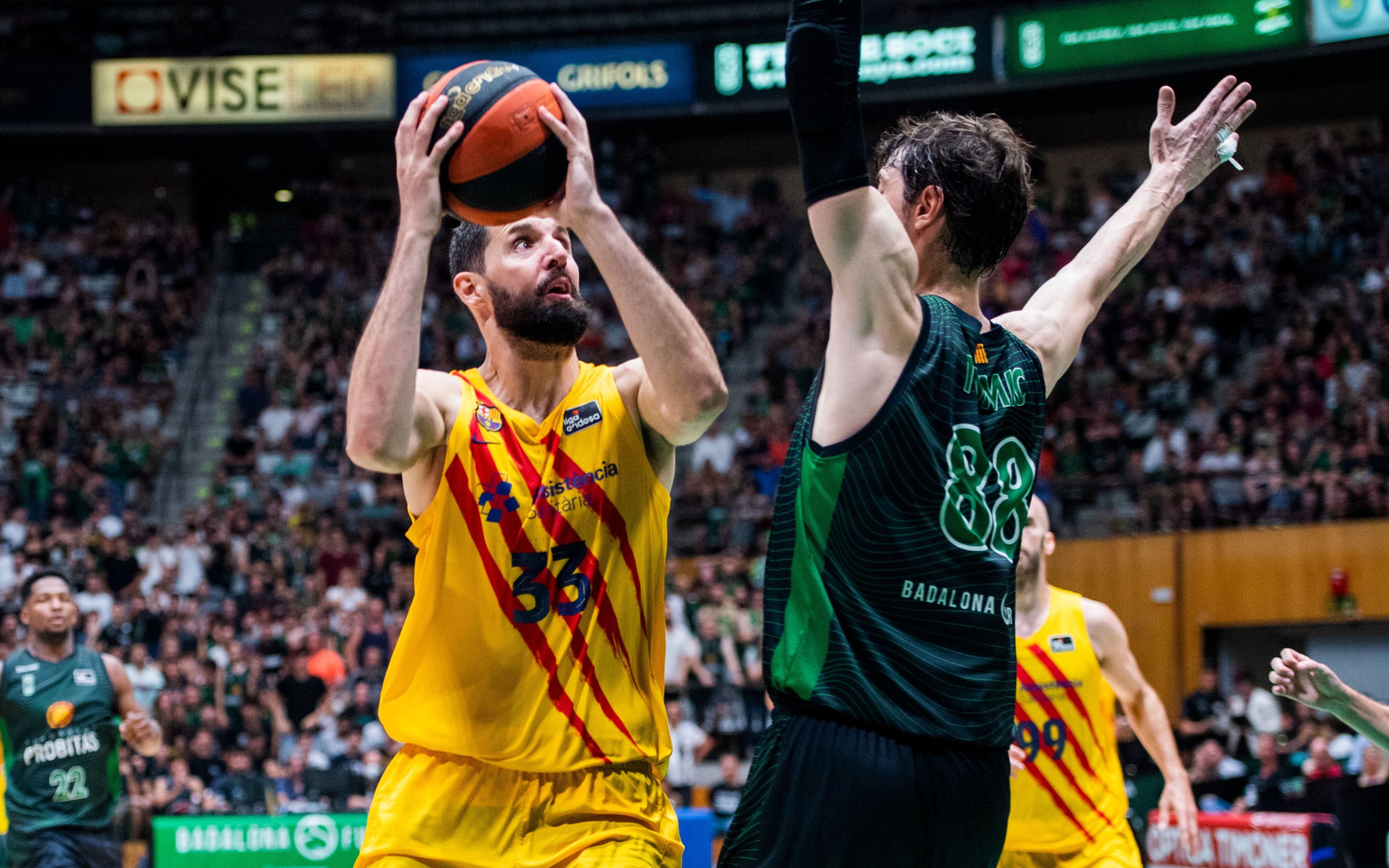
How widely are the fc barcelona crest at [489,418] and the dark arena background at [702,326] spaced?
5876 millimetres

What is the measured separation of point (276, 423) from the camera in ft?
69.1

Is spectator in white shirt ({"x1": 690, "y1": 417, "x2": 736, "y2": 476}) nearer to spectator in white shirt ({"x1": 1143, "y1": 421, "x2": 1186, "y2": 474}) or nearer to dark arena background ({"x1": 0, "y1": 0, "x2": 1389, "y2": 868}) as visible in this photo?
dark arena background ({"x1": 0, "y1": 0, "x2": 1389, "y2": 868})

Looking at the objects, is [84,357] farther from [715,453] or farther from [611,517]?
[611,517]

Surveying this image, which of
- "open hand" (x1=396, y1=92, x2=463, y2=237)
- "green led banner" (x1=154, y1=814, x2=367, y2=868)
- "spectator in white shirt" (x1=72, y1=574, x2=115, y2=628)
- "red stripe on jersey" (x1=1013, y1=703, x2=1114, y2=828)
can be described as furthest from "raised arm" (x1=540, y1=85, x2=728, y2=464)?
"spectator in white shirt" (x1=72, y1=574, x2=115, y2=628)

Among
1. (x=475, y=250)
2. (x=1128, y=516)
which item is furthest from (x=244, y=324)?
(x=475, y=250)

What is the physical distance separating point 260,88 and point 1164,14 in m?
13.7

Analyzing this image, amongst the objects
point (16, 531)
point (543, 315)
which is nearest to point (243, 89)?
point (16, 531)

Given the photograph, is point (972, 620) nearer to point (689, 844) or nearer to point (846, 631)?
point (846, 631)

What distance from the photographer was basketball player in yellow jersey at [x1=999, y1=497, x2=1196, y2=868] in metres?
6.29

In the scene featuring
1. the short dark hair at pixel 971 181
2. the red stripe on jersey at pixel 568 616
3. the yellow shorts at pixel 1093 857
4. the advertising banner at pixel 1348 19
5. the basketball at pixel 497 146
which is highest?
the advertising banner at pixel 1348 19

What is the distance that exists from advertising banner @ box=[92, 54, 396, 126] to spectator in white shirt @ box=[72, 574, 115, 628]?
858 centimetres

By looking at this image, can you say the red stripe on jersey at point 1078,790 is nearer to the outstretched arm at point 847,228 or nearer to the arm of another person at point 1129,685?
the arm of another person at point 1129,685

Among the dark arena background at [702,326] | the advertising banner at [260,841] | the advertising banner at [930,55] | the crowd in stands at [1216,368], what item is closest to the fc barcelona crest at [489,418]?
the dark arena background at [702,326]

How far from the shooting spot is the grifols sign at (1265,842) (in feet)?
27.8
